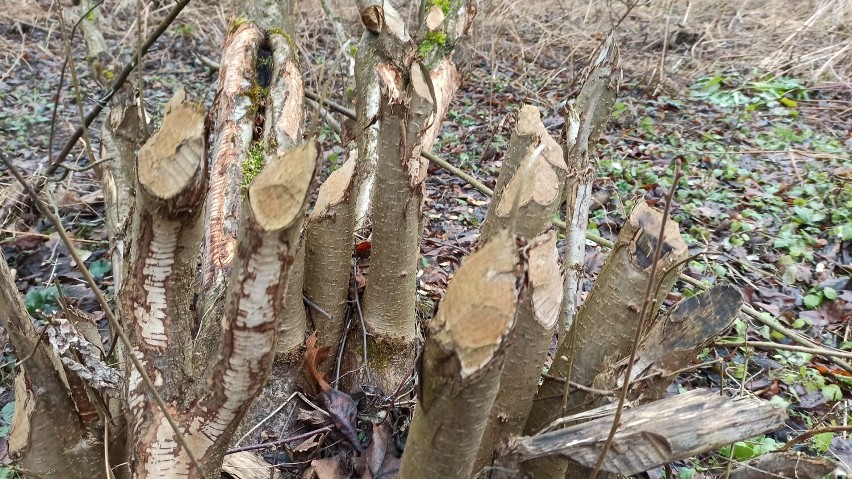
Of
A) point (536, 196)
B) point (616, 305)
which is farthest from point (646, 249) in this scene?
point (536, 196)

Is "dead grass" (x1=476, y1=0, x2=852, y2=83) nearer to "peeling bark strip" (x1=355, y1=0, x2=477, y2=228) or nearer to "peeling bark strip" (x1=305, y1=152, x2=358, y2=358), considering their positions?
"peeling bark strip" (x1=355, y1=0, x2=477, y2=228)

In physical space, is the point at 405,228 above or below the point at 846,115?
above

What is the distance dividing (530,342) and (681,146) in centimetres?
483

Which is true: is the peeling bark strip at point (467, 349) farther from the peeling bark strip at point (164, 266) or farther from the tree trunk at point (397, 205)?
the tree trunk at point (397, 205)

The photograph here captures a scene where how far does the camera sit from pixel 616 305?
139 centimetres

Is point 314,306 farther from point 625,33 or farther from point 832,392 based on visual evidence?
point 625,33

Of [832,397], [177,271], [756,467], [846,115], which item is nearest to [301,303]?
[177,271]

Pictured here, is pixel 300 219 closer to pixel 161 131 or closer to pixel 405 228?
pixel 161 131

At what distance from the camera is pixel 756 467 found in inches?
59.5

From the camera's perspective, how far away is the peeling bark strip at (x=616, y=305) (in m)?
1.37

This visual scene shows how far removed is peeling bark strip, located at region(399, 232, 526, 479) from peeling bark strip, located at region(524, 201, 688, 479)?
469 mm

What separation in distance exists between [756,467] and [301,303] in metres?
1.54

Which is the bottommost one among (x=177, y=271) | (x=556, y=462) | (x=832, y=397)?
(x=832, y=397)

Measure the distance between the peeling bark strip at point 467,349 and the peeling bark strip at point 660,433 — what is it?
0.91 feet
